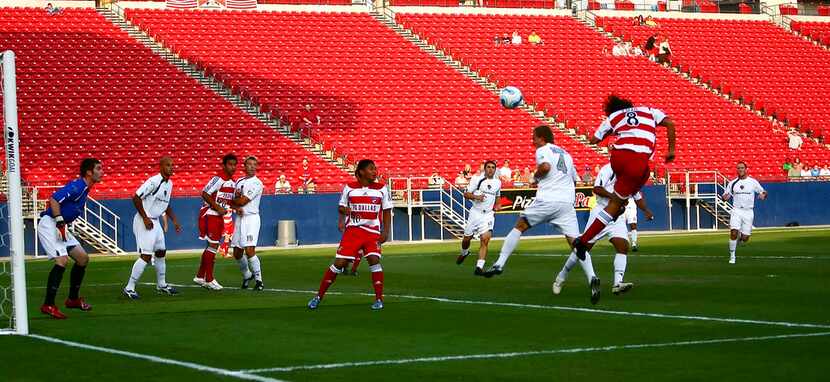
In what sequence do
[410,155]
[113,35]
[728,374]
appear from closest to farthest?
[728,374] → [410,155] → [113,35]

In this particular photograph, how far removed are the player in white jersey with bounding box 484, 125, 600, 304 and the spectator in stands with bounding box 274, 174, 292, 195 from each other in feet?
70.4

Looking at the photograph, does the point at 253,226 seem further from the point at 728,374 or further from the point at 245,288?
the point at 728,374

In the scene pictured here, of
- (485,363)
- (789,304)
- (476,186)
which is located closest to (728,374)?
(485,363)

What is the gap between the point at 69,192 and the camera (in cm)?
1587

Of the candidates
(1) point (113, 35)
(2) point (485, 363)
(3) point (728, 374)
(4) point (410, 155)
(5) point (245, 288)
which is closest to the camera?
(3) point (728, 374)

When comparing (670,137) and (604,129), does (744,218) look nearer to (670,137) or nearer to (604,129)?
(670,137)

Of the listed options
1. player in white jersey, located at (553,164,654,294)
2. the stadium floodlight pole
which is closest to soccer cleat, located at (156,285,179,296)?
the stadium floodlight pole

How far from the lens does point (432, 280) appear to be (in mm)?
21375

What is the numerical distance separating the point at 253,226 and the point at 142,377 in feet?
34.9

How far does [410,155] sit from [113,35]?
1197 cm

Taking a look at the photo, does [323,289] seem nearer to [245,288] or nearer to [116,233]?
[245,288]

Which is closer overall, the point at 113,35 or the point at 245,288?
the point at 245,288

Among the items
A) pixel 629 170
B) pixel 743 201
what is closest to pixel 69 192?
pixel 629 170

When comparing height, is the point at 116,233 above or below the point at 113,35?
below
